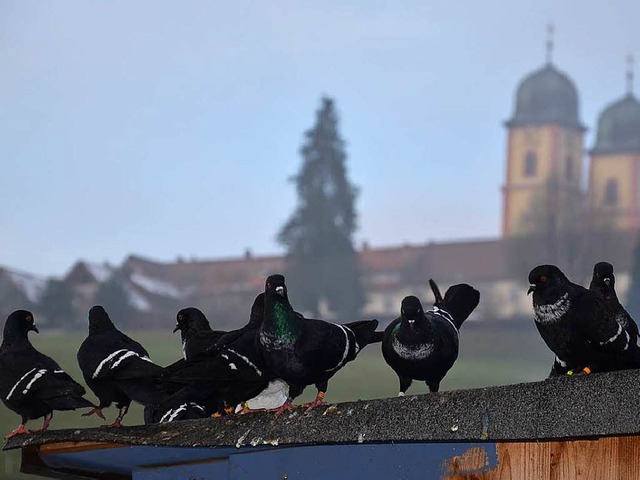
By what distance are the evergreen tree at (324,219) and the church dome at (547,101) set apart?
21.3 m

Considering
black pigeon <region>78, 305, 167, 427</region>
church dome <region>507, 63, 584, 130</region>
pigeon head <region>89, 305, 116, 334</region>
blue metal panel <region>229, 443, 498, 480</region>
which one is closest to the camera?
blue metal panel <region>229, 443, 498, 480</region>

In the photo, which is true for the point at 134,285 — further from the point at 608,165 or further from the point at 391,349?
the point at 391,349

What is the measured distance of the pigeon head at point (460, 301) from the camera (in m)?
7.27

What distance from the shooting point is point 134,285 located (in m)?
48.4

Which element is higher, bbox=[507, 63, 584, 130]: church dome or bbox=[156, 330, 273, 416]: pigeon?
→ bbox=[507, 63, 584, 130]: church dome

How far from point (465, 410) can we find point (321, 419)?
0.66 m

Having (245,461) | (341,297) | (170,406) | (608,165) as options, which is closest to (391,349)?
(170,406)

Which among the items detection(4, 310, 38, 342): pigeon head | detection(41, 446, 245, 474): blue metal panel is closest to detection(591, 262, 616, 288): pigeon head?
detection(41, 446, 245, 474): blue metal panel

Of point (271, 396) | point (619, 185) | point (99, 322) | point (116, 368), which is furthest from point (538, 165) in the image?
point (116, 368)

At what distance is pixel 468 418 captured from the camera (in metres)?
4.26

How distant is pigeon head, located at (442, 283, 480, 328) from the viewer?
23.9 feet

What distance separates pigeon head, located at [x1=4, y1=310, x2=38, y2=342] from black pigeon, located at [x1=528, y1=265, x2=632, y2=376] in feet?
11.7

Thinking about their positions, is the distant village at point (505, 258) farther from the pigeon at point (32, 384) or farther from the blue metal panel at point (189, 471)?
the blue metal panel at point (189, 471)

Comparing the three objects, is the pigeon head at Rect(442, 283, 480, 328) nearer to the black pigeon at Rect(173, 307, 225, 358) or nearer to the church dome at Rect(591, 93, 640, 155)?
the black pigeon at Rect(173, 307, 225, 358)
